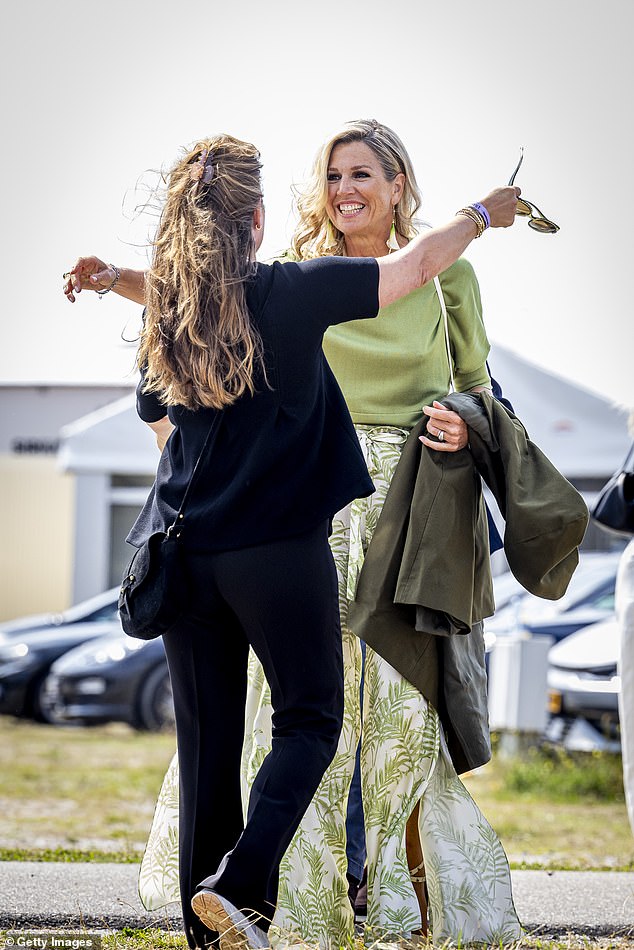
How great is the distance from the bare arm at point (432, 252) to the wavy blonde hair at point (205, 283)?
30 cm

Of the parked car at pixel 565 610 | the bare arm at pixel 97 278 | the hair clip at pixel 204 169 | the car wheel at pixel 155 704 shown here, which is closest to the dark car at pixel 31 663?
the car wheel at pixel 155 704

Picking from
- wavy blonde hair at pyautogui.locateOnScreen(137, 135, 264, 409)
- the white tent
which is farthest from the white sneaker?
the white tent

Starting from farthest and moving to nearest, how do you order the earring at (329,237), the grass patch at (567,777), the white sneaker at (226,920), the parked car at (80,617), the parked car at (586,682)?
the parked car at (80,617), the parked car at (586,682), the grass patch at (567,777), the earring at (329,237), the white sneaker at (226,920)

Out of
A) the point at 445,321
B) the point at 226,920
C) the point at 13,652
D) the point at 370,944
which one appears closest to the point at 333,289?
the point at 445,321

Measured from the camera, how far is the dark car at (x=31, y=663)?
10289 mm

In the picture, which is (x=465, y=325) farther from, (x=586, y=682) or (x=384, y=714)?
(x=586, y=682)

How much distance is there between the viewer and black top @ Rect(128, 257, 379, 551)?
2586 millimetres

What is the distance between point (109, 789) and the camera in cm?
786

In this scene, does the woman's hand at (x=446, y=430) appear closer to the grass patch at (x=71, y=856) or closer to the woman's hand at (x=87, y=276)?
the woman's hand at (x=87, y=276)

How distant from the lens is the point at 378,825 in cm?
308

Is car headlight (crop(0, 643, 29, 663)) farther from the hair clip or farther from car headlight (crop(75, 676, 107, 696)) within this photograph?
the hair clip

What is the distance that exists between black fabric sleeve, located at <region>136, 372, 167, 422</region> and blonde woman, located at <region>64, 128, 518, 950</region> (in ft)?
0.46

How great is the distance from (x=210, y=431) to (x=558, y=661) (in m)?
6.00

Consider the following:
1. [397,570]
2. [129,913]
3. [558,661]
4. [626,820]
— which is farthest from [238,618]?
[558,661]
